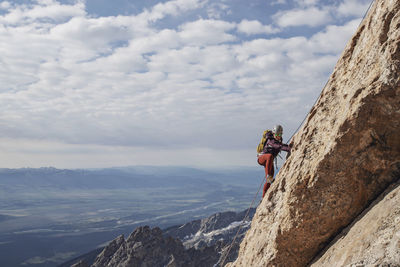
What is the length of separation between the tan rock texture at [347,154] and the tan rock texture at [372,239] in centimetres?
59

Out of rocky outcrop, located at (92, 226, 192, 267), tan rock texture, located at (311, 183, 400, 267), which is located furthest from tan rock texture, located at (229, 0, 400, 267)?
rocky outcrop, located at (92, 226, 192, 267)

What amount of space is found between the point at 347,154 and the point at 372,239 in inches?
106

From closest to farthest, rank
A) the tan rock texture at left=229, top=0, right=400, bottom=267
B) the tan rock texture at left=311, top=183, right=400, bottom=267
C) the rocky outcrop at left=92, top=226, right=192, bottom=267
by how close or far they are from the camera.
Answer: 1. the tan rock texture at left=311, top=183, right=400, bottom=267
2. the tan rock texture at left=229, top=0, right=400, bottom=267
3. the rocky outcrop at left=92, top=226, right=192, bottom=267

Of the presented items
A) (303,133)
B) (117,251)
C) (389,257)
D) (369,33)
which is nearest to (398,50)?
(369,33)

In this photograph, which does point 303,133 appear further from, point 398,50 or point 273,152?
point 398,50

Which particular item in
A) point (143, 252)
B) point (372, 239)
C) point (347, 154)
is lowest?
point (143, 252)

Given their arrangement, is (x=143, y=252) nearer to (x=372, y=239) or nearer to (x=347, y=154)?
(x=347, y=154)

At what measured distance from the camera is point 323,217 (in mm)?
9602

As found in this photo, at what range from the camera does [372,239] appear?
740 cm

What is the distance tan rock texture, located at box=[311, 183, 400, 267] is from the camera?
6.73 meters

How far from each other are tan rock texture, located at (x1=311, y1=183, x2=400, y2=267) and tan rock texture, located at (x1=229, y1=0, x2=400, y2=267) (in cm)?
59

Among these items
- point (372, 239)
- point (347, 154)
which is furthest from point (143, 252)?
point (372, 239)

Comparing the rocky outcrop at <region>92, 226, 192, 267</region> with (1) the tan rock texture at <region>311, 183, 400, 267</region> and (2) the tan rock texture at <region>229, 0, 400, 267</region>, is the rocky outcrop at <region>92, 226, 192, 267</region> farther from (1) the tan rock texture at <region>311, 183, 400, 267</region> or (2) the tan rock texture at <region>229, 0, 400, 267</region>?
(1) the tan rock texture at <region>311, 183, 400, 267</region>

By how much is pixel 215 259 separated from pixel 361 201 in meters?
169
